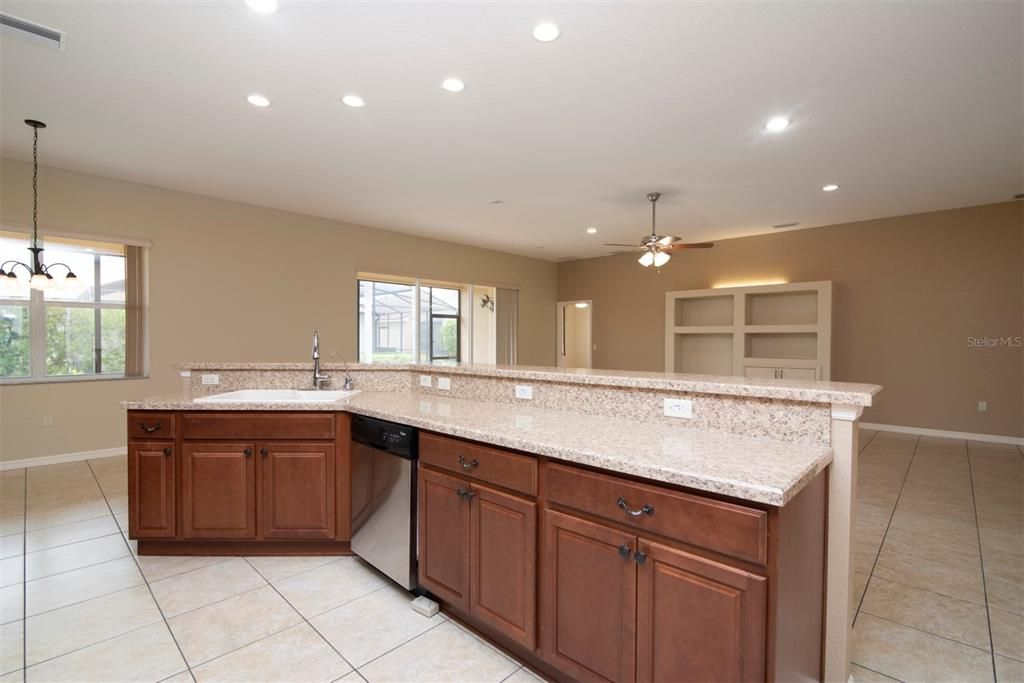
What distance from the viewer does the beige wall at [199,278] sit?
4.25 meters

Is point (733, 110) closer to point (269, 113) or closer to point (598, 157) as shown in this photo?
point (598, 157)

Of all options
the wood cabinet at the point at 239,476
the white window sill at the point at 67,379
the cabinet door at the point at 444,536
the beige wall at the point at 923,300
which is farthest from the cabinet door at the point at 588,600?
the beige wall at the point at 923,300

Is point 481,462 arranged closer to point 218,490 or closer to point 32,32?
point 218,490

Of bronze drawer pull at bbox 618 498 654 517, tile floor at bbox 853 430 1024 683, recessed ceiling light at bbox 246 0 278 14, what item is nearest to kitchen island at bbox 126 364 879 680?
bronze drawer pull at bbox 618 498 654 517

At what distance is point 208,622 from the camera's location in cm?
199

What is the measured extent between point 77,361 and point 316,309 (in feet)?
7.63

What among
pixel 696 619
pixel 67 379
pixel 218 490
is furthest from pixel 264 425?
pixel 67 379

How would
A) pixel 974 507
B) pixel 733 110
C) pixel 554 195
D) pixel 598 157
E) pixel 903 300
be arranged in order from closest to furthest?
pixel 733 110, pixel 974 507, pixel 598 157, pixel 554 195, pixel 903 300

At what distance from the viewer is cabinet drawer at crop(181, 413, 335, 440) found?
2471 mm

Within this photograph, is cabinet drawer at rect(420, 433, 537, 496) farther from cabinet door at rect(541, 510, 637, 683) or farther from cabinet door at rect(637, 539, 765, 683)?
cabinet door at rect(637, 539, 765, 683)

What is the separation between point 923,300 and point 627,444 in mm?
6332

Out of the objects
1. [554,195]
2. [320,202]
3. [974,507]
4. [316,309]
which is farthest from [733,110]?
[316,309]

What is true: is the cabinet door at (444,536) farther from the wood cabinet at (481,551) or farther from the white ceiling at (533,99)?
the white ceiling at (533,99)

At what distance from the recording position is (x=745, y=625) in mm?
1153
